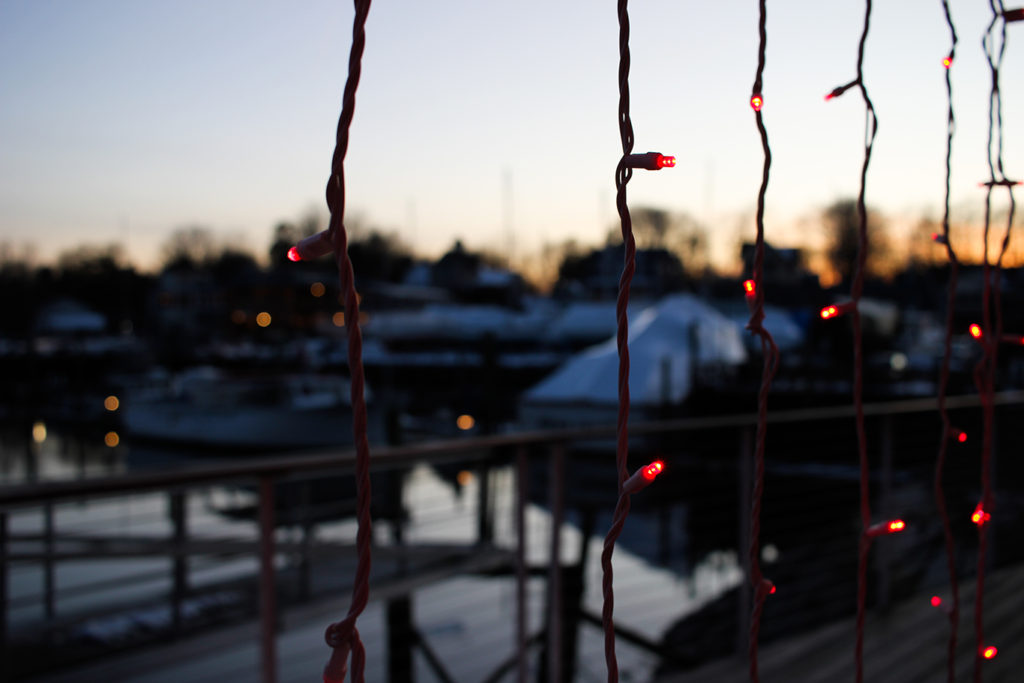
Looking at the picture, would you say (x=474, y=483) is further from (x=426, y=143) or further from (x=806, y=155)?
(x=806, y=155)

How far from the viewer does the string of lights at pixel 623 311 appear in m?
0.39

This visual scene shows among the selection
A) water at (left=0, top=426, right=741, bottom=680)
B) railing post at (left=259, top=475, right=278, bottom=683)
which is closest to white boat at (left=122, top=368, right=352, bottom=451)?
water at (left=0, top=426, right=741, bottom=680)

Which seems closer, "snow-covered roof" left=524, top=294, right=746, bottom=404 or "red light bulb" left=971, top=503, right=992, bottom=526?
"red light bulb" left=971, top=503, right=992, bottom=526

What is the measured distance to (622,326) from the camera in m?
0.39

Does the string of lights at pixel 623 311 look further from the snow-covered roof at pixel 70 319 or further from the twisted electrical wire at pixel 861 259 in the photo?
the snow-covered roof at pixel 70 319

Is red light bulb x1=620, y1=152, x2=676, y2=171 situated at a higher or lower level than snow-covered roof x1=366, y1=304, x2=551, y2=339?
higher

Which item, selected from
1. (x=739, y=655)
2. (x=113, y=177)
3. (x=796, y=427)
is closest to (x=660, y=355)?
(x=796, y=427)

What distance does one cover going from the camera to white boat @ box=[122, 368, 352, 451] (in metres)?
15.9

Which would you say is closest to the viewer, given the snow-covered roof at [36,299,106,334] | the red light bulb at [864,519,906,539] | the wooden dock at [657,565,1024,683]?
the red light bulb at [864,519,906,539]

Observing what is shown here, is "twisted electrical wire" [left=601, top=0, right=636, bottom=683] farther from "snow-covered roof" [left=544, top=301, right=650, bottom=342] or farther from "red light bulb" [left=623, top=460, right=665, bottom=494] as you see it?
"snow-covered roof" [left=544, top=301, right=650, bottom=342]

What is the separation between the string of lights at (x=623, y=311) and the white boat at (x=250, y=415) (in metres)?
15.8

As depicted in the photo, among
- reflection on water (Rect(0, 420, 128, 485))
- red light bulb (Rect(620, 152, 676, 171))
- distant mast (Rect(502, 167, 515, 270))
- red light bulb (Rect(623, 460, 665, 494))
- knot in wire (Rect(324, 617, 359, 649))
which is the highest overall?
distant mast (Rect(502, 167, 515, 270))

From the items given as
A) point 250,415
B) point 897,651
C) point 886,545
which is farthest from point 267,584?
point 250,415

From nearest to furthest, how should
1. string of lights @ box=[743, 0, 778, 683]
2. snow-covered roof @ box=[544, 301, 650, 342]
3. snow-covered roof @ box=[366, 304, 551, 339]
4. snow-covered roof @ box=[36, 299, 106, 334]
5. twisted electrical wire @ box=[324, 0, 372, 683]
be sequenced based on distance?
twisted electrical wire @ box=[324, 0, 372, 683], string of lights @ box=[743, 0, 778, 683], snow-covered roof @ box=[544, 301, 650, 342], snow-covered roof @ box=[366, 304, 551, 339], snow-covered roof @ box=[36, 299, 106, 334]
